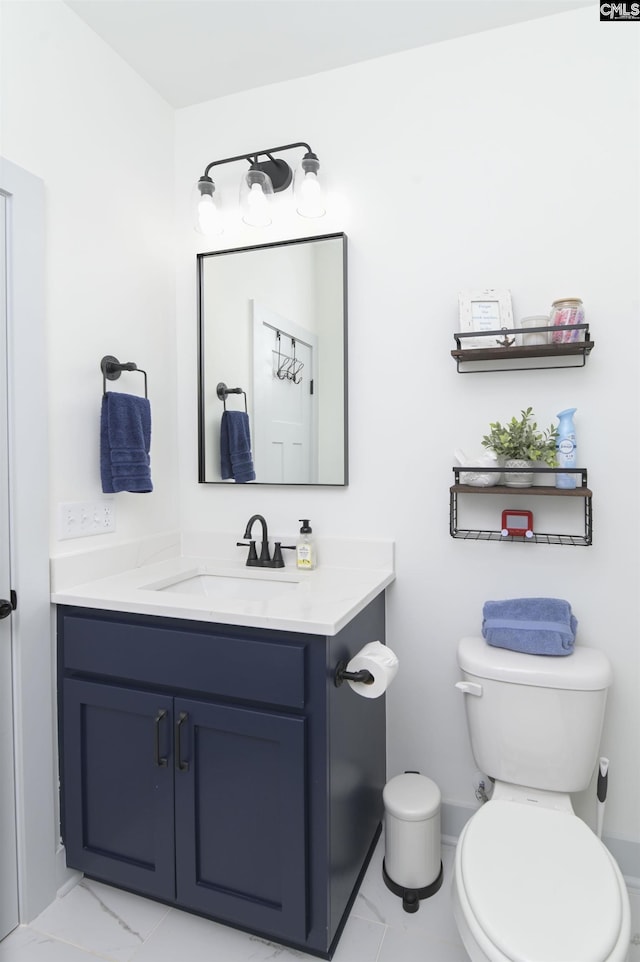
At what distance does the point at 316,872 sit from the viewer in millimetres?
1326

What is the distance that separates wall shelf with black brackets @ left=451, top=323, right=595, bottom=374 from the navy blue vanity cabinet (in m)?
0.85

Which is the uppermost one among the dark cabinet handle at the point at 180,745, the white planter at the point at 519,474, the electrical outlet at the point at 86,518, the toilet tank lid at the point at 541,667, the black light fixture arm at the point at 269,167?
the black light fixture arm at the point at 269,167

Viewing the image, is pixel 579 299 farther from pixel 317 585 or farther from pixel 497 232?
pixel 317 585

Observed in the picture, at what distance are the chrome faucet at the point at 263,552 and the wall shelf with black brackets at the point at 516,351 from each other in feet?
2.80

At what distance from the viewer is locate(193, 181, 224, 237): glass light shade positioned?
6.22ft

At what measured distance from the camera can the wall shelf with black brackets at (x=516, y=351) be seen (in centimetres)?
156

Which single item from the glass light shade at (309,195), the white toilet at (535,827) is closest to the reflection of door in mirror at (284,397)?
the glass light shade at (309,195)

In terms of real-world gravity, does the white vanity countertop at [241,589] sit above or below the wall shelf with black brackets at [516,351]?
below

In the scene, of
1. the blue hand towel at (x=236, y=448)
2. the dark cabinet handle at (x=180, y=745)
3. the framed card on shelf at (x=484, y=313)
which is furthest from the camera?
the blue hand towel at (x=236, y=448)

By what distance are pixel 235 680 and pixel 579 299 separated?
4.71ft

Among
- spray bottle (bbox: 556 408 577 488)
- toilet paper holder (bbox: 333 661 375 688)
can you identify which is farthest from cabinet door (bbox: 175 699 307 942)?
spray bottle (bbox: 556 408 577 488)

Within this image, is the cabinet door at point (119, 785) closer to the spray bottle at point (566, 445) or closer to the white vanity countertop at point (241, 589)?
the white vanity countertop at point (241, 589)

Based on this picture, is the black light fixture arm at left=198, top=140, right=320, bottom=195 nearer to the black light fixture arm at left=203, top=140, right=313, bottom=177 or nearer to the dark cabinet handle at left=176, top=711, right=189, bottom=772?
the black light fixture arm at left=203, top=140, right=313, bottom=177

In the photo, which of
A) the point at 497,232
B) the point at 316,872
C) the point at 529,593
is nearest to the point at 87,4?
the point at 497,232
